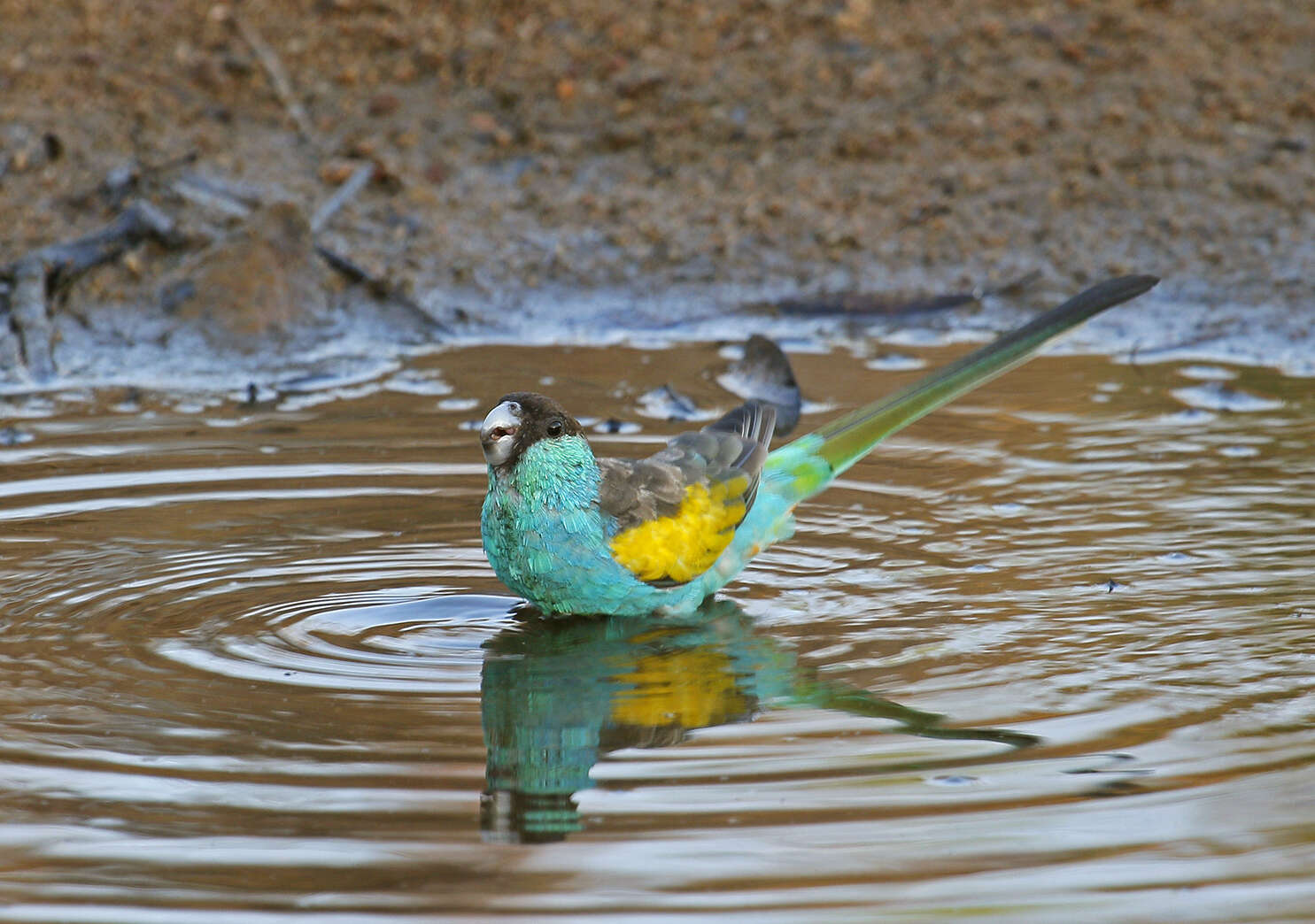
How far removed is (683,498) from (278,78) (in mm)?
4540

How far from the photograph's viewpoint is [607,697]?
3805mm

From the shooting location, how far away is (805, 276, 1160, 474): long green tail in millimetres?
4801

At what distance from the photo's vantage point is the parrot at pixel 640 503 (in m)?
4.26

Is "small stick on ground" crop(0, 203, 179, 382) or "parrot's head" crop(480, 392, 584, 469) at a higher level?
"small stick on ground" crop(0, 203, 179, 382)

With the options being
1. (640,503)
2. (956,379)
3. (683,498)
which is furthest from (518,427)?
(956,379)

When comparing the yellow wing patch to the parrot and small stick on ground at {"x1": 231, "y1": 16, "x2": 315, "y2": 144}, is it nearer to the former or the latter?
the parrot

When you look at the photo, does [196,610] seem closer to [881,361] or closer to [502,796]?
[502,796]

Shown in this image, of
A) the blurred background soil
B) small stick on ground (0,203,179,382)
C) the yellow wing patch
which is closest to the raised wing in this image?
the yellow wing patch

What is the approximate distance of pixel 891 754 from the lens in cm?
337

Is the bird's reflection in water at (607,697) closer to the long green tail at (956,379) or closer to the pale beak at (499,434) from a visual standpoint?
the pale beak at (499,434)

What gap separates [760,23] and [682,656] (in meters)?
5.34

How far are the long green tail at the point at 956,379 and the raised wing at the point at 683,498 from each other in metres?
0.25

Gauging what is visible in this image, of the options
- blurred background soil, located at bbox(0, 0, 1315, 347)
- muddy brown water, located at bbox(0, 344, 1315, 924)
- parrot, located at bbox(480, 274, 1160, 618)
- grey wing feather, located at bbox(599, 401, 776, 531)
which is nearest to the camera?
muddy brown water, located at bbox(0, 344, 1315, 924)

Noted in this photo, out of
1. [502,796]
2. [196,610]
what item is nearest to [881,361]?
[196,610]
